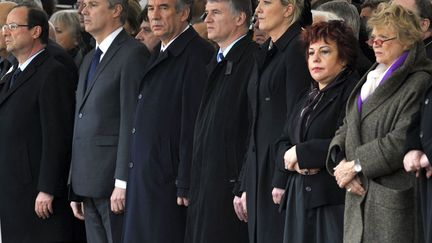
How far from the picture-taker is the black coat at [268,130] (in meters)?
7.29

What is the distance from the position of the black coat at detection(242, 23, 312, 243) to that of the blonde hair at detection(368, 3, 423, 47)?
834 mm

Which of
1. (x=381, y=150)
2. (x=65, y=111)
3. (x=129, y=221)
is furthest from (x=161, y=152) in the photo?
(x=381, y=150)

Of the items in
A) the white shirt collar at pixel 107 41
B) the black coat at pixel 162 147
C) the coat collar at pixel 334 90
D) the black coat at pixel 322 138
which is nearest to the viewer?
the black coat at pixel 322 138

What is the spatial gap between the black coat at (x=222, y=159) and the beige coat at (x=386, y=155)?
1.27 metres

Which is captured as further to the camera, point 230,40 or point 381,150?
point 230,40

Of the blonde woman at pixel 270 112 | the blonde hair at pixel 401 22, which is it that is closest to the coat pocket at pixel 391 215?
the blonde hair at pixel 401 22

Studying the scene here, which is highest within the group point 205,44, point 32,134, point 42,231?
point 205,44

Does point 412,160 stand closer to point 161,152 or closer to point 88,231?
point 161,152

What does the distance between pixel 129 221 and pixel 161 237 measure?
0.88ft

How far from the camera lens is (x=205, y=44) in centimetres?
836

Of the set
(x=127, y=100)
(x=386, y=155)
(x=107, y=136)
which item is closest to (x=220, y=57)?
(x=127, y=100)

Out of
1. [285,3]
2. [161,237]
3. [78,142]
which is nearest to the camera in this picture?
[285,3]

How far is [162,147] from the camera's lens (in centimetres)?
812

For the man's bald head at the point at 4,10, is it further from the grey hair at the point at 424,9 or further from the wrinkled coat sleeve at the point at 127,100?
the grey hair at the point at 424,9
